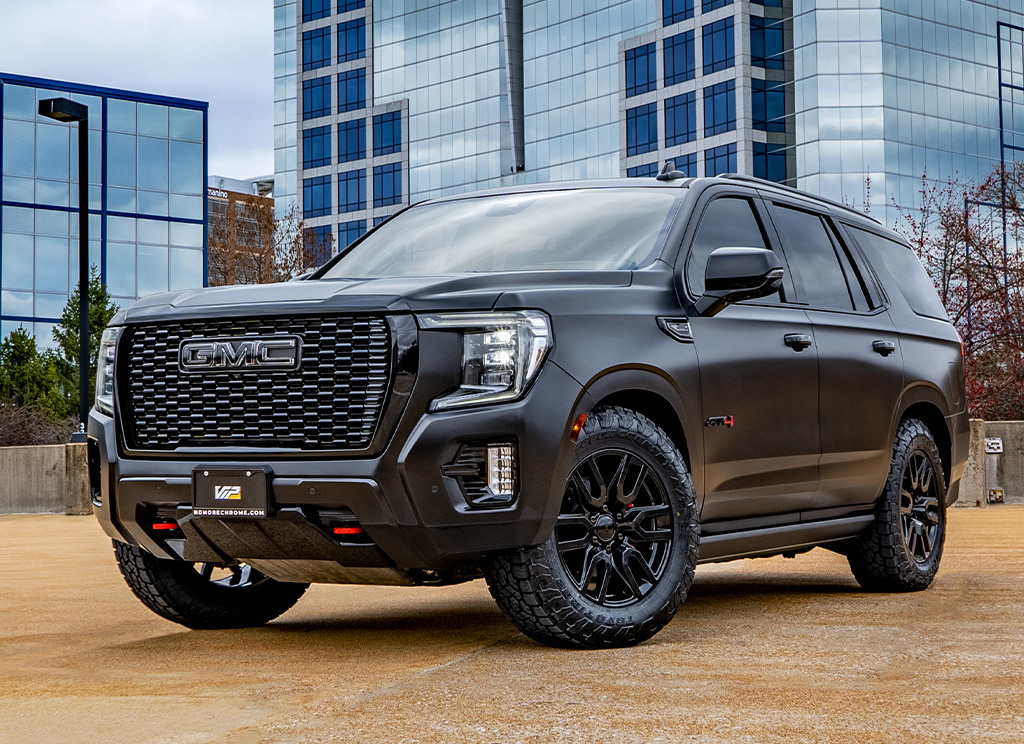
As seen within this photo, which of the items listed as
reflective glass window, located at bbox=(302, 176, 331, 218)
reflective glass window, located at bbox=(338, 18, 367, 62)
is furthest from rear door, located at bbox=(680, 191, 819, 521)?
reflective glass window, located at bbox=(338, 18, 367, 62)

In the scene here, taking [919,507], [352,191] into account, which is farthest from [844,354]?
[352,191]

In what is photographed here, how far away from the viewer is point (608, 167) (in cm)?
7500

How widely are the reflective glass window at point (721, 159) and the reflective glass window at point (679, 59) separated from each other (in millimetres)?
4245

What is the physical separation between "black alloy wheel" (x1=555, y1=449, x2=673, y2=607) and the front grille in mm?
859

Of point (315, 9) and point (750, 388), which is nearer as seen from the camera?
point (750, 388)

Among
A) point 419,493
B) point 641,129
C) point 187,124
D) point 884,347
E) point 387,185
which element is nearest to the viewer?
point 419,493

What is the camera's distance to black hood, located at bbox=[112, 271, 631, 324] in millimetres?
5129

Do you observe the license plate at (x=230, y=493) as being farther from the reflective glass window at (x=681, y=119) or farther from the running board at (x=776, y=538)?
the reflective glass window at (x=681, y=119)

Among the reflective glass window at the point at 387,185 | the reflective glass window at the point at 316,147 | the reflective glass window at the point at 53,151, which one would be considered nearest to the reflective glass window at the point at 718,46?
the reflective glass window at the point at 387,185

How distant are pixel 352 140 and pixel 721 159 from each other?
28.5 m

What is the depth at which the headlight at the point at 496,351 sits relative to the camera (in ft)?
16.6

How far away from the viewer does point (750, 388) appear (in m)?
6.29

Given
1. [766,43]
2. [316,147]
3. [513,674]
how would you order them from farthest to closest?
[316,147] < [766,43] < [513,674]

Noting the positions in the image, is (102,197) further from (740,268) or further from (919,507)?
(740,268)
